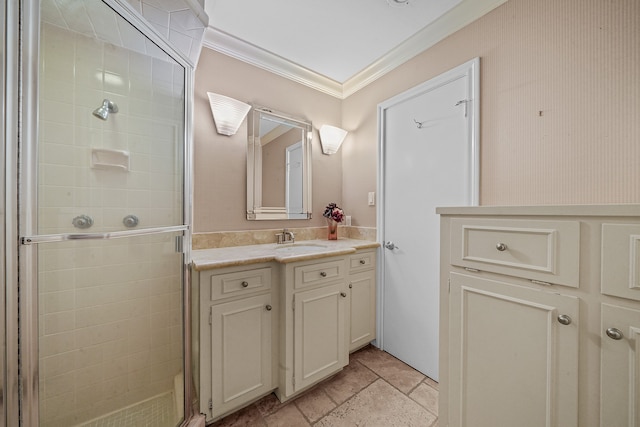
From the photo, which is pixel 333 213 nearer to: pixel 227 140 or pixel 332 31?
pixel 227 140

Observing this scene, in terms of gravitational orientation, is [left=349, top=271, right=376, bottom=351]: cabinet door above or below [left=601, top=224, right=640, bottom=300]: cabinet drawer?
below

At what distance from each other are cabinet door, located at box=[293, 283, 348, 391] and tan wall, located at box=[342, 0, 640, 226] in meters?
1.12

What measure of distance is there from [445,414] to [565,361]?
52 centimetres

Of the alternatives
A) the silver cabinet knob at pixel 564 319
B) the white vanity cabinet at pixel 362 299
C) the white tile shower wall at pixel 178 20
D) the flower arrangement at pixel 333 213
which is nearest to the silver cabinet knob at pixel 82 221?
the white tile shower wall at pixel 178 20

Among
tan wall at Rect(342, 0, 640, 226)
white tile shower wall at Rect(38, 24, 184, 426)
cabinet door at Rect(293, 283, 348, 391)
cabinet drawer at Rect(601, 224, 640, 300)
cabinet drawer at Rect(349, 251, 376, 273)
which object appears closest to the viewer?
cabinet drawer at Rect(601, 224, 640, 300)

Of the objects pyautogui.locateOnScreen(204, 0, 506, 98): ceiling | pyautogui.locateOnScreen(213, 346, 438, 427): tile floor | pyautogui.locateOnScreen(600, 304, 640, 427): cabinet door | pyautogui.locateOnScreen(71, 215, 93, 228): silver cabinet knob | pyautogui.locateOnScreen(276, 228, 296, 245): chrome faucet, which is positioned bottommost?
pyautogui.locateOnScreen(213, 346, 438, 427): tile floor

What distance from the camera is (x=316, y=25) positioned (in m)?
1.61

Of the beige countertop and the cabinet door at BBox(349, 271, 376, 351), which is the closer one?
the beige countertop

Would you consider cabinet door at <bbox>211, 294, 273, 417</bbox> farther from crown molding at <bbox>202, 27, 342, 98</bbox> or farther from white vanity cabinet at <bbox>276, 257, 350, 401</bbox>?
crown molding at <bbox>202, 27, 342, 98</bbox>

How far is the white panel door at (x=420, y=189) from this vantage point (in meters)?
1.50

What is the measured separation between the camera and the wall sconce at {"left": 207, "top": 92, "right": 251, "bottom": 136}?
5.43 ft

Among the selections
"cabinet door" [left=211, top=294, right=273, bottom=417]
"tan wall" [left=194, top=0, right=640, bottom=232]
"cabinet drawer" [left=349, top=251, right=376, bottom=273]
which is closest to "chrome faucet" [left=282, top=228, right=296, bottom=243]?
"tan wall" [left=194, top=0, right=640, bottom=232]

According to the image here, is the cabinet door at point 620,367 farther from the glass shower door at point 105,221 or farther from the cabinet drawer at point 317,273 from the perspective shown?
the glass shower door at point 105,221

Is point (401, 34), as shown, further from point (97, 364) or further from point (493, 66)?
point (97, 364)
